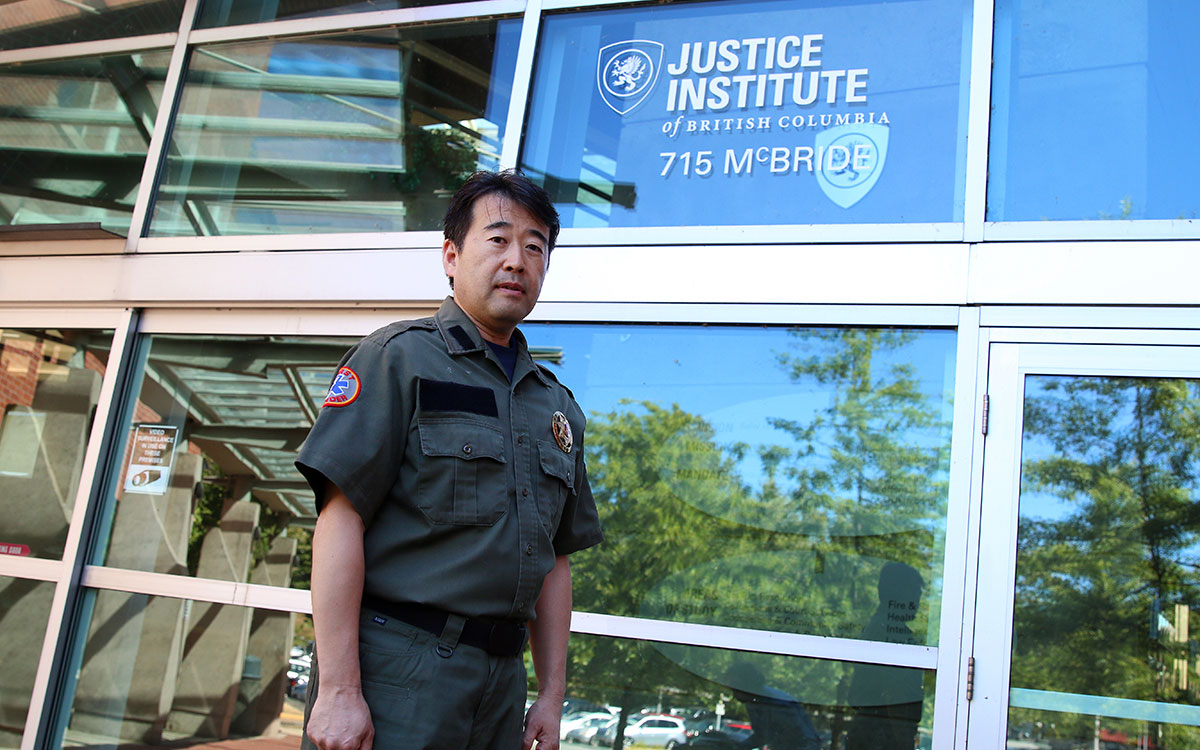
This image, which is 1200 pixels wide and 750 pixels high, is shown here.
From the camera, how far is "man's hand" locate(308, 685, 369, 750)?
1703 millimetres

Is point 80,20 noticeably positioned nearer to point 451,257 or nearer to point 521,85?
point 521,85

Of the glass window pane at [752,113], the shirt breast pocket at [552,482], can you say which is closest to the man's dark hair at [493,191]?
the shirt breast pocket at [552,482]

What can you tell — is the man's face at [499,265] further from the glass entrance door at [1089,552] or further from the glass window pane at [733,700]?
the glass entrance door at [1089,552]

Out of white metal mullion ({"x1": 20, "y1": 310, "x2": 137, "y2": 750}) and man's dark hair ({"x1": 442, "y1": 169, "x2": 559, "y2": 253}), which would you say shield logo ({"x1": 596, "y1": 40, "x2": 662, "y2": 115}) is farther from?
white metal mullion ({"x1": 20, "y1": 310, "x2": 137, "y2": 750})

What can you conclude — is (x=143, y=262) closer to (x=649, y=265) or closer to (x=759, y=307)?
(x=649, y=265)

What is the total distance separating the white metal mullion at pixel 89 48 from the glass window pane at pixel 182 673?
2400mm

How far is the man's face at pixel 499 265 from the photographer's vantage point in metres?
2.11

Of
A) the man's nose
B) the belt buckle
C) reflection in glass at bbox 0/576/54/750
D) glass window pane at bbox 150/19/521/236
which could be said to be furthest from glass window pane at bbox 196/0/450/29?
the belt buckle

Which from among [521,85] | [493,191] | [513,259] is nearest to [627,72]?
[521,85]

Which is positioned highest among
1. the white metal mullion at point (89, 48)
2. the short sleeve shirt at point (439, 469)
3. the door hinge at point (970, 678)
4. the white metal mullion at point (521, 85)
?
the white metal mullion at point (89, 48)

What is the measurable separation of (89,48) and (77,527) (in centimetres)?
225

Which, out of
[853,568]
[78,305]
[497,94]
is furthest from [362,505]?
[78,305]

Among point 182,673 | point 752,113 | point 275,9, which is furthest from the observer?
point 275,9

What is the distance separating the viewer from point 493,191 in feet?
7.20
